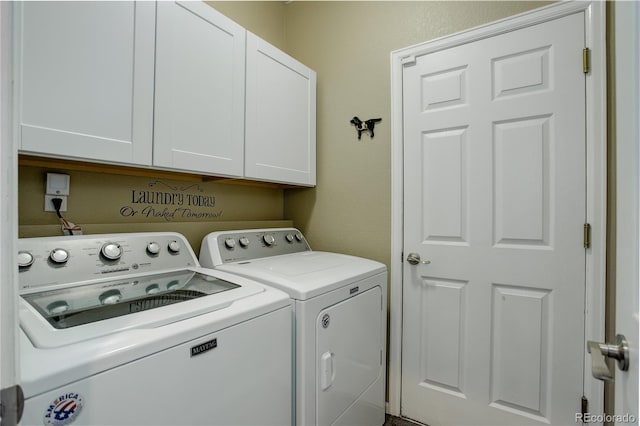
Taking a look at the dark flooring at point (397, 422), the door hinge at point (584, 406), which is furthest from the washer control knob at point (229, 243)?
the door hinge at point (584, 406)

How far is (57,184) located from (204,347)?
100cm

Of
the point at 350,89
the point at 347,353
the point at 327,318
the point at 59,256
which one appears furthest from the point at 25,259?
the point at 350,89

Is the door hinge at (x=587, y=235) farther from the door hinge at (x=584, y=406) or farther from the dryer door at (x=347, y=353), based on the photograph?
the dryer door at (x=347, y=353)

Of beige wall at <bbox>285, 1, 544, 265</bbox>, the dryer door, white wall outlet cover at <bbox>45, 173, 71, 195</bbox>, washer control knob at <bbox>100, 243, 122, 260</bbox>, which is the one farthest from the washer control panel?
beige wall at <bbox>285, 1, 544, 265</bbox>

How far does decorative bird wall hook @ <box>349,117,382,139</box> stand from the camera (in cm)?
201

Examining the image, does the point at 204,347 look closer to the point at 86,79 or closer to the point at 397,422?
the point at 86,79

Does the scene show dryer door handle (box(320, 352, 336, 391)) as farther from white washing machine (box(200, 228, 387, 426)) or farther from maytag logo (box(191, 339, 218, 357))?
maytag logo (box(191, 339, 218, 357))

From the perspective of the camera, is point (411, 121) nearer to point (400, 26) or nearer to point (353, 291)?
point (400, 26)

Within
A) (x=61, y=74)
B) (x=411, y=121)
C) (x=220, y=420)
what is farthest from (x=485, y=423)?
(x=61, y=74)

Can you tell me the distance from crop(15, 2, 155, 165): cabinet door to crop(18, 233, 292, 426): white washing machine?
0.38m

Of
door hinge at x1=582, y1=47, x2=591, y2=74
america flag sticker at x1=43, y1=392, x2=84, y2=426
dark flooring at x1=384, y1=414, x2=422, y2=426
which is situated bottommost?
dark flooring at x1=384, y1=414, x2=422, y2=426

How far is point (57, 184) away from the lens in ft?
4.17

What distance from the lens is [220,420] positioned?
0.89 m

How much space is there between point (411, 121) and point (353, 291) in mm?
1098
